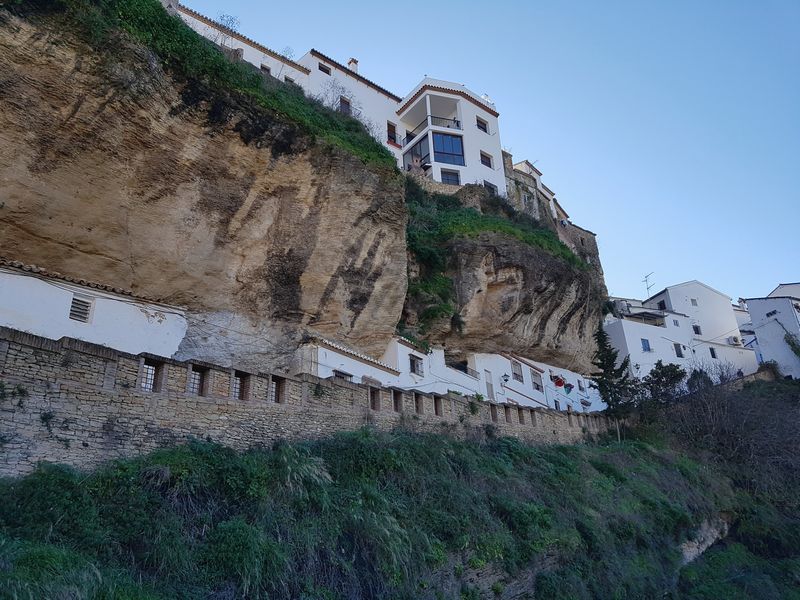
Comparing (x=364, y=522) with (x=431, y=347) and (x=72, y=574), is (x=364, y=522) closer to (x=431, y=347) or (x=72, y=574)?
(x=72, y=574)

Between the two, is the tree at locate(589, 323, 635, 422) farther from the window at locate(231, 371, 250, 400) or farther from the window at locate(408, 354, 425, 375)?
the window at locate(231, 371, 250, 400)

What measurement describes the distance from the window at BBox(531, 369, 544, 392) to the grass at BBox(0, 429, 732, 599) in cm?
771

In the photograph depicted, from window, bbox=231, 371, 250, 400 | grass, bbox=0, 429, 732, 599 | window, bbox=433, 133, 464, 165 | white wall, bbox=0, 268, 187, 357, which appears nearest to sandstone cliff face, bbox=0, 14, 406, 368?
white wall, bbox=0, 268, 187, 357

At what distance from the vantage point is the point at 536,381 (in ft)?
80.1

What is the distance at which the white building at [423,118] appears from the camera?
29.5 meters

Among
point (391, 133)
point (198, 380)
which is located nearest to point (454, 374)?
point (198, 380)

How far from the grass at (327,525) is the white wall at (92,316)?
397 centimetres

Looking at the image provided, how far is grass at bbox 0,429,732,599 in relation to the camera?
7191mm

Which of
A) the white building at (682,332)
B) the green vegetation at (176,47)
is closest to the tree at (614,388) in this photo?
the white building at (682,332)

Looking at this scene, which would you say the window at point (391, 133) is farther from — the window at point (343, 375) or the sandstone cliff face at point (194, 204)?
the window at point (343, 375)

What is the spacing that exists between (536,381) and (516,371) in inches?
57.4

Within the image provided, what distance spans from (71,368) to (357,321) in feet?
30.0

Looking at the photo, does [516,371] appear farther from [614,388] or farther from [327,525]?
[327,525]

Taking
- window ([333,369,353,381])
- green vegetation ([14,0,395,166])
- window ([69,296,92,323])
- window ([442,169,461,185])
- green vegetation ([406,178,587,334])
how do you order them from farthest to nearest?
window ([442,169,461,185])
green vegetation ([406,178,587,334])
window ([333,369,353,381])
window ([69,296,92,323])
green vegetation ([14,0,395,166])
